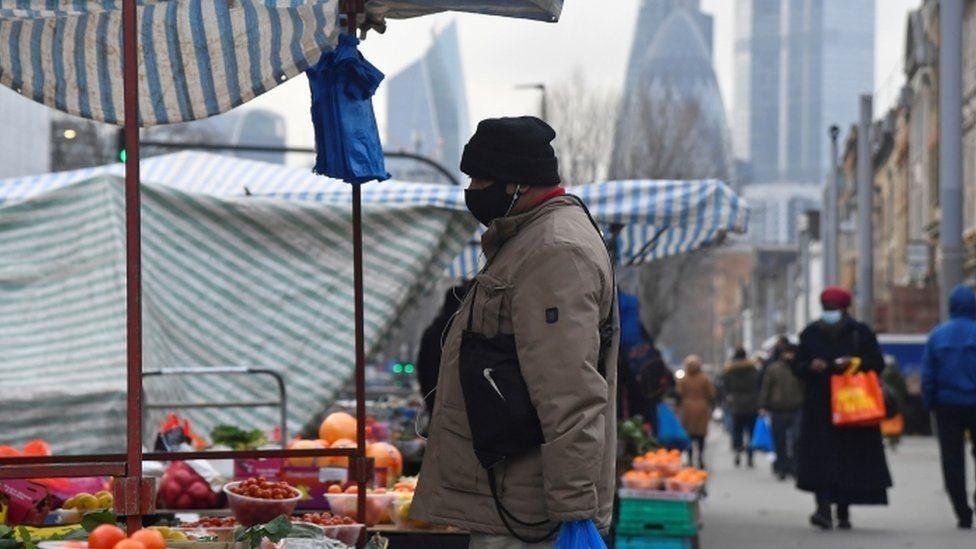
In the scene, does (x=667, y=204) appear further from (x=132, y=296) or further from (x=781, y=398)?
(x=781, y=398)

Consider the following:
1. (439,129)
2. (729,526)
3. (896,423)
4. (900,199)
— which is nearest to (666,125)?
(900,199)

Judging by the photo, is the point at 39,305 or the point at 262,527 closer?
the point at 262,527

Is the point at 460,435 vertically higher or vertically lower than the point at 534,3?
lower

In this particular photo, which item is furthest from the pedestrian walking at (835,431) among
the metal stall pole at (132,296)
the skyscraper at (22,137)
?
the skyscraper at (22,137)

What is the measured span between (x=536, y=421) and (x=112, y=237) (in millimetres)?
8592

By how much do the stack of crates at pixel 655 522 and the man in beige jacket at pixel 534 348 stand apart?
6.31 meters

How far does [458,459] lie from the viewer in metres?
5.05

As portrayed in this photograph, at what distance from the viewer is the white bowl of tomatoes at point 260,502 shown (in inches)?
266

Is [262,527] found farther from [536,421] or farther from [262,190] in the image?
[262,190]

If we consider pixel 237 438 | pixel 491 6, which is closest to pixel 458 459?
pixel 491 6

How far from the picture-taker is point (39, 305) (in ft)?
42.4

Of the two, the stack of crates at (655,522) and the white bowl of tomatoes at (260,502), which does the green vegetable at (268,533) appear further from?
the stack of crates at (655,522)

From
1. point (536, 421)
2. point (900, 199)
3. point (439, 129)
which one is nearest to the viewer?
point (536, 421)

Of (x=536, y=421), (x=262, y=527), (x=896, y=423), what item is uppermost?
(x=536, y=421)
